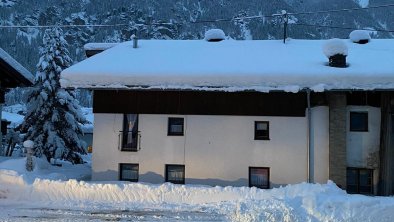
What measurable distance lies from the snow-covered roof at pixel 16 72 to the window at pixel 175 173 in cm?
998

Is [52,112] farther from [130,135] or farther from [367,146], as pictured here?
[367,146]

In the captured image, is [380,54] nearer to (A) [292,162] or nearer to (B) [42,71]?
(A) [292,162]

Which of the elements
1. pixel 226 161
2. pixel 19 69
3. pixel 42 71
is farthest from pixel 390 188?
pixel 42 71

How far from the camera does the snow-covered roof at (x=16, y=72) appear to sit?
77.7ft

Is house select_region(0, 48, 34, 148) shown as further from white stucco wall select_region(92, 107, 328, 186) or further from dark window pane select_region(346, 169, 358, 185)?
dark window pane select_region(346, 169, 358, 185)

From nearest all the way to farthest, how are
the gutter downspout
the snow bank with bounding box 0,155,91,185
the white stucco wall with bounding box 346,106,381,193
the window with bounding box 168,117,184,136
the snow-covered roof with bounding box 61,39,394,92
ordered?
the snow bank with bounding box 0,155,91,185
the snow-covered roof with bounding box 61,39,394,92
the gutter downspout
the white stucco wall with bounding box 346,106,381,193
the window with bounding box 168,117,184,136

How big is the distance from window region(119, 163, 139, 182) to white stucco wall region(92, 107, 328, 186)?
237 mm

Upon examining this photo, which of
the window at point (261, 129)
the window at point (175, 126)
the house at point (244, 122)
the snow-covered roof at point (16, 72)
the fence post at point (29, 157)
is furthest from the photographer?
the snow-covered roof at point (16, 72)

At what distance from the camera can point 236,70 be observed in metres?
19.4

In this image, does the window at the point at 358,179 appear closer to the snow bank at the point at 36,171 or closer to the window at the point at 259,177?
the window at the point at 259,177

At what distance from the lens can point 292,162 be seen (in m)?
19.3

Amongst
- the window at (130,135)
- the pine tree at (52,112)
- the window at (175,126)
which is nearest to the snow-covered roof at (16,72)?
the pine tree at (52,112)

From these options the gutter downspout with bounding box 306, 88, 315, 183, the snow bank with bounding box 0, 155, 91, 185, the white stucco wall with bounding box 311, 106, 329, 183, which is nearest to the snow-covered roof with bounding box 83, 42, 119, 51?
the snow bank with bounding box 0, 155, 91, 185

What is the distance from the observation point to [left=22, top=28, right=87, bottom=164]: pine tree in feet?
95.6
